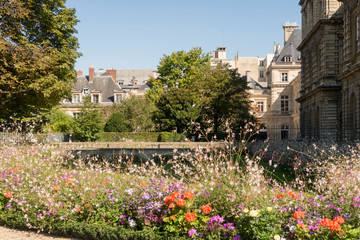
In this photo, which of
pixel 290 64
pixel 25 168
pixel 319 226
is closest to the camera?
pixel 319 226

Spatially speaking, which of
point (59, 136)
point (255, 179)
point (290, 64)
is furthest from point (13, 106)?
point (290, 64)

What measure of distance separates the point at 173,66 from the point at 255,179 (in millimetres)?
39715

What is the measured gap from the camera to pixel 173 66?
45.2m

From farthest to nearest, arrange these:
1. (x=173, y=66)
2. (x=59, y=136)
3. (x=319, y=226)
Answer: (x=173, y=66) < (x=59, y=136) < (x=319, y=226)

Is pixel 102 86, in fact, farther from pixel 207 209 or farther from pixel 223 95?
pixel 207 209

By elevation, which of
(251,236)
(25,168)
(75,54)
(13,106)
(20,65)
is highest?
(75,54)

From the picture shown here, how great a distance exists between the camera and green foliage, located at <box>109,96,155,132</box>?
43.6 metres

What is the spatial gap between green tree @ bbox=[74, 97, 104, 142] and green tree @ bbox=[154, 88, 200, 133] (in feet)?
20.9

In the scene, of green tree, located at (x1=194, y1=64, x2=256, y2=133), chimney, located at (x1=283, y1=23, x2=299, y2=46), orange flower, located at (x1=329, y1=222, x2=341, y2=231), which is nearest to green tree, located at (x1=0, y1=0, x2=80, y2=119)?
green tree, located at (x1=194, y1=64, x2=256, y2=133)

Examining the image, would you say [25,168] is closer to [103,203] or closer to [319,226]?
[103,203]

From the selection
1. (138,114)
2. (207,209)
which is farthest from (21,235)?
(138,114)

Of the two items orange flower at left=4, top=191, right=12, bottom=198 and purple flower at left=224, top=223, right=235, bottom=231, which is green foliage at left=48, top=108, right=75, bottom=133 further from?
purple flower at left=224, top=223, right=235, bottom=231

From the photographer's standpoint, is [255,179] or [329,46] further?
[329,46]

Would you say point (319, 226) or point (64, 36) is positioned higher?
point (64, 36)
